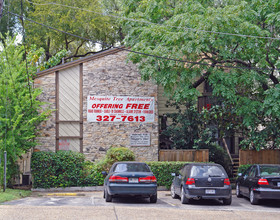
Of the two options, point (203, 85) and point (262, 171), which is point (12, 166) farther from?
point (203, 85)

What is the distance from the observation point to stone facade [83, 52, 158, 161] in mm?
22594

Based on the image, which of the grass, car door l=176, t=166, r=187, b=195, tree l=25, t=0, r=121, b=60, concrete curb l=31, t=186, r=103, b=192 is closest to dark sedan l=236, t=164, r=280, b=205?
car door l=176, t=166, r=187, b=195

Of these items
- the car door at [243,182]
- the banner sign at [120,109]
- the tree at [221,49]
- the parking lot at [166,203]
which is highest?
the tree at [221,49]

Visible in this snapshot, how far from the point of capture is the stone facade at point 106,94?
22.4 metres

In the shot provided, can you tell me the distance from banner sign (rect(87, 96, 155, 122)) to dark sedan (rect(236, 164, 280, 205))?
24.9ft

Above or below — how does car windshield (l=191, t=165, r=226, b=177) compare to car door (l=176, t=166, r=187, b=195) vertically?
above

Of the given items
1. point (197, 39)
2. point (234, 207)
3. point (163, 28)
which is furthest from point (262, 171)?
point (163, 28)

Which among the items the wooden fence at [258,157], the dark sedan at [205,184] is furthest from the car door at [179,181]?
the wooden fence at [258,157]

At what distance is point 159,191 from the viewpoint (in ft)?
67.5

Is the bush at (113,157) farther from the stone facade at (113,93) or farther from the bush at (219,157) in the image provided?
the bush at (219,157)

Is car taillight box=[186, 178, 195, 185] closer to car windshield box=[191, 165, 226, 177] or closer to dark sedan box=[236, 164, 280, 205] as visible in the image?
car windshield box=[191, 165, 226, 177]

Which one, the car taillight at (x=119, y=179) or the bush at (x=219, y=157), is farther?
the bush at (x=219, y=157)

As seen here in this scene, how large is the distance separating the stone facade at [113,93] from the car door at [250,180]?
6.93 metres

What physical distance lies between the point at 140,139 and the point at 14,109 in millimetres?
7046
